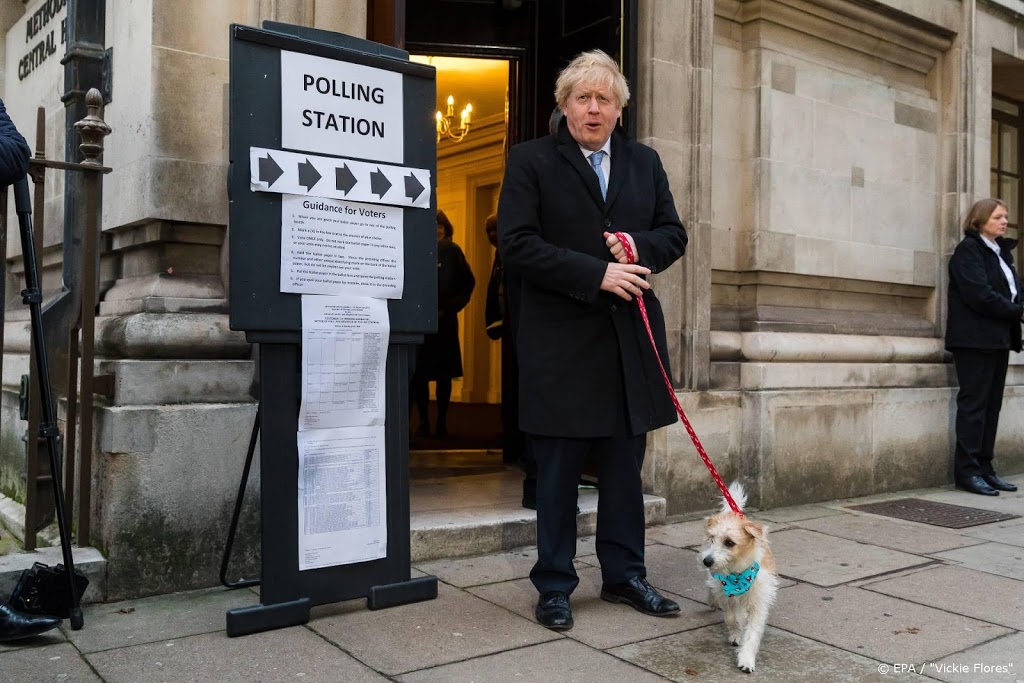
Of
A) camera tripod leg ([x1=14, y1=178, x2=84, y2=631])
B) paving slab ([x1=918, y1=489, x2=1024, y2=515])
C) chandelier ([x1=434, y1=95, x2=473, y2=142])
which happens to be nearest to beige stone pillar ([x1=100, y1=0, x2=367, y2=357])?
camera tripod leg ([x1=14, y1=178, x2=84, y2=631])

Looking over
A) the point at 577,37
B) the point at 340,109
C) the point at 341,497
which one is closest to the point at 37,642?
the point at 341,497

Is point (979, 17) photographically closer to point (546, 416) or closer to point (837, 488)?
point (837, 488)

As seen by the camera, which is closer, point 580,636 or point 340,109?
point 580,636

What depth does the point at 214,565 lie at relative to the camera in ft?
13.6

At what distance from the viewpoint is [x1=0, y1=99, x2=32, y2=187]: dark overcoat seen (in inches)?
130

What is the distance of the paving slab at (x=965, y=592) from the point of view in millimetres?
3958

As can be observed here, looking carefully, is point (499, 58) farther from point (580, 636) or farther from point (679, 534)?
point (580, 636)

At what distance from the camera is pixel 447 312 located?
8.17 meters

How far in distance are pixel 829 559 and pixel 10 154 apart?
4.08m

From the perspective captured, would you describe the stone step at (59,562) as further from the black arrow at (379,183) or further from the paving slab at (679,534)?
the paving slab at (679,534)

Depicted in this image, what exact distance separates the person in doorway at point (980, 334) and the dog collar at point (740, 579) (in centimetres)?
445

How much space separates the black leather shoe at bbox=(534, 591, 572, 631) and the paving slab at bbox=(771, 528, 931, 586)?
1.35 metres

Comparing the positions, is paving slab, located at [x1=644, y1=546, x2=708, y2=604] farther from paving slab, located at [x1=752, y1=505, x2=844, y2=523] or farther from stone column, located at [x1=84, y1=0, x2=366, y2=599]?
stone column, located at [x1=84, y1=0, x2=366, y2=599]

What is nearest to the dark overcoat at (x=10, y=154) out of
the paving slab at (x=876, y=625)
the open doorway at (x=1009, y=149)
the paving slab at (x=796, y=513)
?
the paving slab at (x=876, y=625)
